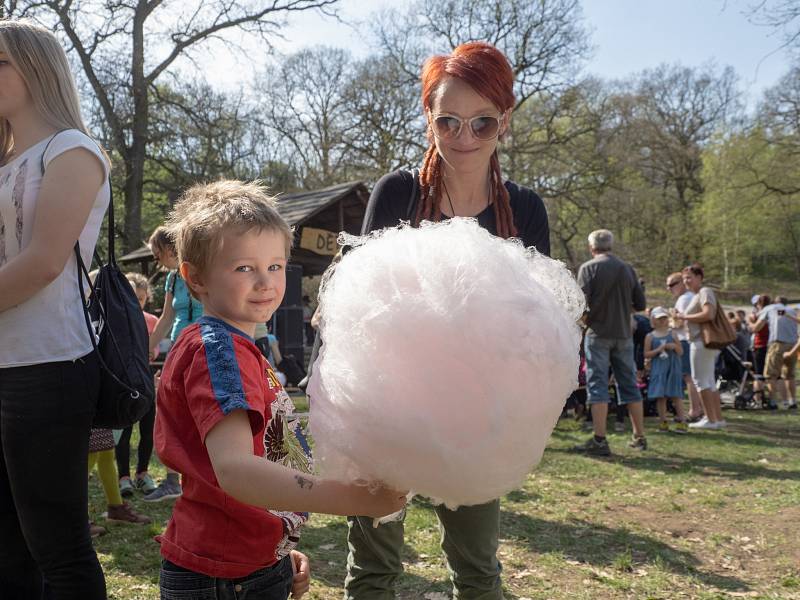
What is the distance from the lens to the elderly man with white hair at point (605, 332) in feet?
20.0

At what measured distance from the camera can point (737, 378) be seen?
10648 millimetres

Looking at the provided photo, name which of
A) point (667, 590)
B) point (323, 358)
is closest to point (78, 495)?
point (323, 358)

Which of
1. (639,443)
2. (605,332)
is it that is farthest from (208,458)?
(639,443)

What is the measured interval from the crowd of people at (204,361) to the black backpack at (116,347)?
3cm

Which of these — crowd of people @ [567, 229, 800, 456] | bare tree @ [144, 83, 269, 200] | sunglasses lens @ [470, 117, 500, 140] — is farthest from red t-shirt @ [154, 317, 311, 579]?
bare tree @ [144, 83, 269, 200]

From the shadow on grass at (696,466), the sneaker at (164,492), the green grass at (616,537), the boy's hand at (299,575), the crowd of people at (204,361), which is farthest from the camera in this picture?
the shadow on grass at (696,466)

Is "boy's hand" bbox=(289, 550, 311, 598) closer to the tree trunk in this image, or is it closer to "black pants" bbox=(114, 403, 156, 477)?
"black pants" bbox=(114, 403, 156, 477)

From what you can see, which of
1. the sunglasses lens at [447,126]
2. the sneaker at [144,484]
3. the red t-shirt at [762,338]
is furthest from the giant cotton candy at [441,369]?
the red t-shirt at [762,338]

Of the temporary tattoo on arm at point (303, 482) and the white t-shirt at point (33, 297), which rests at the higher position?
the white t-shirt at point (33, 297)

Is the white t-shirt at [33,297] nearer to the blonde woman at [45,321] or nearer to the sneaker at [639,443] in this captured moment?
the blonde woman at [45,321]

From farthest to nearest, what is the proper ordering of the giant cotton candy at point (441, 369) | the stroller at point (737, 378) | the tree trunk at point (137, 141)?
the tree trunk at point (137, 141)
the stroller at point (737, 378)
the giant cotton candy at point (441, 369)

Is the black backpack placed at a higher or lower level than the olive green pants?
higher

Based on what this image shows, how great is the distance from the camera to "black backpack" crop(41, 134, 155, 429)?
5.87 feet

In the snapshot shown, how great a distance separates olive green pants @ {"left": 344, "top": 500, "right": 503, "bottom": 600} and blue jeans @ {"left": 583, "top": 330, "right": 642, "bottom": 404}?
4.51 metres
